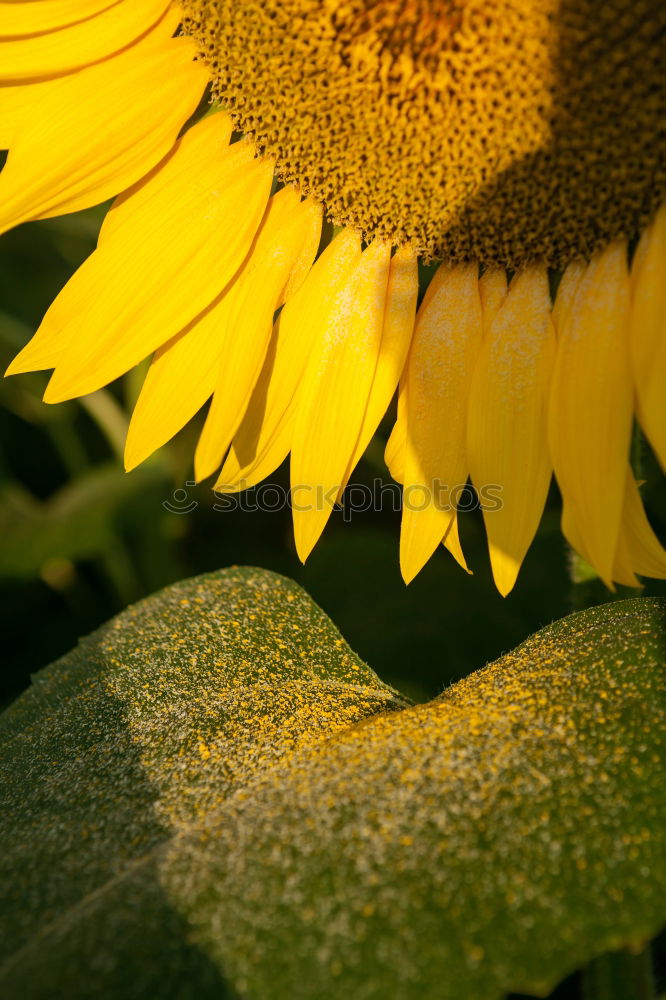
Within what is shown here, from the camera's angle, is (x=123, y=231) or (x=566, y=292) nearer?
(x=566, y=292)

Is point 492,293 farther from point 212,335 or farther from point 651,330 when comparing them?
point 212,335

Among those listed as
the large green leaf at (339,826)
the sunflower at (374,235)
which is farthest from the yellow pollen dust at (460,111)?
the large green leaf at (339,826)

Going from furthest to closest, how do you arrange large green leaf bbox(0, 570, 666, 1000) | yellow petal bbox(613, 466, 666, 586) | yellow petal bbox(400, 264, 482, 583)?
1. yellow petal bbox(400, 264, 482, 583)
2. yellow petal bbox(613, 466, 666, 586)
3. large green leaf bbox(0, 570, 666, 1000)

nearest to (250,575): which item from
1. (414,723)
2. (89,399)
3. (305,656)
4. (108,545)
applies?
(305,656)

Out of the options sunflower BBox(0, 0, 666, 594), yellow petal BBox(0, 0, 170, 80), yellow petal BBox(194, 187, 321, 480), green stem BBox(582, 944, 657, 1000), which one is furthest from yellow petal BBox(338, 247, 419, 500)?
green stem BBox(582, 944, 657, 1000)

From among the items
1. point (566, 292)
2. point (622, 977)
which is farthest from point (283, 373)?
point (622, 977)

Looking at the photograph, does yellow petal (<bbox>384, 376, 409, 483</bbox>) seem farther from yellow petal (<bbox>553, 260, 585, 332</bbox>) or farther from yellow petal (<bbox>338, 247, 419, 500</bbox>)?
yellow petal (<bbox>553, 260, 585, 332</bbox>)
